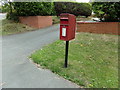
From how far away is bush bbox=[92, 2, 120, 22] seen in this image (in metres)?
7.99

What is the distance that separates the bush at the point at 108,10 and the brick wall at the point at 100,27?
501 mm

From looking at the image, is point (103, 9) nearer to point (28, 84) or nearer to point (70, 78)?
point (70, 78)

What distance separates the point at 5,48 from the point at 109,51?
438 centimetres

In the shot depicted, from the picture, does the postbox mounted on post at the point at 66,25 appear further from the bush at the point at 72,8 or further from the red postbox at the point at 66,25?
the bush at the point at 72,8

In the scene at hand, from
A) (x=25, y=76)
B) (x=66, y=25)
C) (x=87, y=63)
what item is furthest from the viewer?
(x=87, y=63)

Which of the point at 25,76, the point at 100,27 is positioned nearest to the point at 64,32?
the point at 25,76

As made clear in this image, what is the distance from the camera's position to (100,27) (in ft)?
28.0

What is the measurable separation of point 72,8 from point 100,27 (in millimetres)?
8333

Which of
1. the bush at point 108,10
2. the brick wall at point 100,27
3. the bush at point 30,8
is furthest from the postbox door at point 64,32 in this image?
the bush at point 30,8

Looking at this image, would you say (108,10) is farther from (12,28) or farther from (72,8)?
(72,8)

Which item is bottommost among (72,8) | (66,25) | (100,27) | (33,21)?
(100,27)

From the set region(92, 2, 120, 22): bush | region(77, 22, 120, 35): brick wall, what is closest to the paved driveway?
region(77, 22, 120, 35): brick wall

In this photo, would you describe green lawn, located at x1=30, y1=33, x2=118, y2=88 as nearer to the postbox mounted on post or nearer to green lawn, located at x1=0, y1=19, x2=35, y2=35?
the postbox mounted on post

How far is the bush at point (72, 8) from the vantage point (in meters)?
15.4
